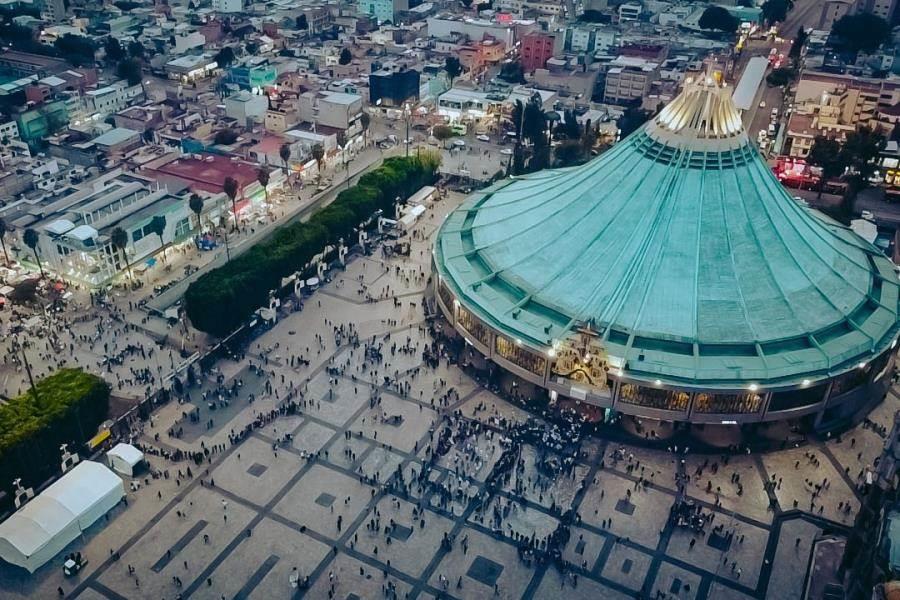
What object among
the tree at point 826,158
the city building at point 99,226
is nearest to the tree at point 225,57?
the city building at point 99,226

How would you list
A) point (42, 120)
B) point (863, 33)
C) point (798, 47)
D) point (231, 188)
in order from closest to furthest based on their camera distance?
1. point (231, 188)
2. point (42, 120)
3. point (863, 33)
4. point (798, 47)

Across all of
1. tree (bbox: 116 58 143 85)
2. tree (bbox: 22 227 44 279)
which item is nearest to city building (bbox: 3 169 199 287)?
tree (bbox: 22 227 44 279)

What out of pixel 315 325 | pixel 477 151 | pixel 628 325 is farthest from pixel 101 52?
pixel 628 325

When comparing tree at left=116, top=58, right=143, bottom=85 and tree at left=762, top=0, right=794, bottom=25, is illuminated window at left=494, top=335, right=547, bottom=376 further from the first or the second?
tree at left=762, top=0, right=794, bottom=25

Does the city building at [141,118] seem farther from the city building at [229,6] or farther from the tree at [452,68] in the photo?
the city building at [229,6]

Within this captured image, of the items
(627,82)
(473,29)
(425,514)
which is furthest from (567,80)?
(425,514)

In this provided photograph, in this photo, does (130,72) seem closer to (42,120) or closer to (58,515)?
(42,120)

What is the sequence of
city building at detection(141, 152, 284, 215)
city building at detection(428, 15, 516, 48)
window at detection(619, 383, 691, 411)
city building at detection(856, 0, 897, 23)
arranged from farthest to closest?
city building at detection(856, 0, 897, 23)
city building at detection(428, 15, 516, 48)
city building at detection(141, 152, 284, 215)
window at detection(619, 383, 691, 411)
